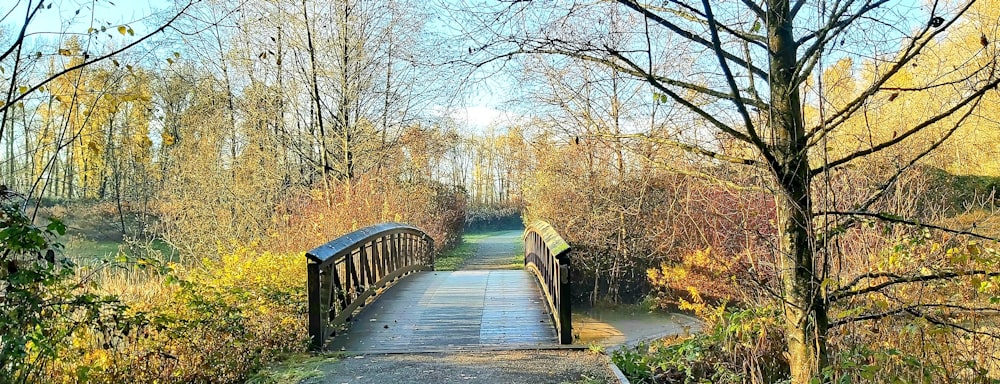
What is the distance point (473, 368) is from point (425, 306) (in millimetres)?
3333

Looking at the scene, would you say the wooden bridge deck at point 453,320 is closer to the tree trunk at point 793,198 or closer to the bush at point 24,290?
the bush at point 24,290

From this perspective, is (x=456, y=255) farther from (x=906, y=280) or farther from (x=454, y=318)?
(x=906, y=280)

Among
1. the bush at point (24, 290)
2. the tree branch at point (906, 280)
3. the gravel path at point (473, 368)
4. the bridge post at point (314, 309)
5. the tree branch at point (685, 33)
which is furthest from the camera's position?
the bridge post at point (314, 309)

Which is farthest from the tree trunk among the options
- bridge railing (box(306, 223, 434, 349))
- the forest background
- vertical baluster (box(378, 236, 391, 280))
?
vertical baluster (box(378, 236, 391, 280))

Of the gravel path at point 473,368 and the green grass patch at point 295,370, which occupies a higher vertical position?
the green grass patch at point 295,370

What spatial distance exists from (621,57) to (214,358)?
380 cm

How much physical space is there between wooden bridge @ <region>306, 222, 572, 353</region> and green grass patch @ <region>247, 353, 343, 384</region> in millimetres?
422

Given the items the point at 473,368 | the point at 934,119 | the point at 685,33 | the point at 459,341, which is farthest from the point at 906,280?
the point at 459,341

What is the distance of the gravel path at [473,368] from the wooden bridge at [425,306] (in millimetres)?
357

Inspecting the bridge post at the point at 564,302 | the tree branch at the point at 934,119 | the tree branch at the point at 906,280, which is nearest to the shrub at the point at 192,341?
the bridge post at the point at 564,302

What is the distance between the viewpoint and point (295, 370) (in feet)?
16.5

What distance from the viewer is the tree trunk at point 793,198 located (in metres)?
2.87

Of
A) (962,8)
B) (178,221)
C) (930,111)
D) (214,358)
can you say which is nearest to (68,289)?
(214,358)

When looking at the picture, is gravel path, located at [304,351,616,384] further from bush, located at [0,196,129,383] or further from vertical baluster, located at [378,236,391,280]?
vertical baluster, located at [378,236,391,280]
